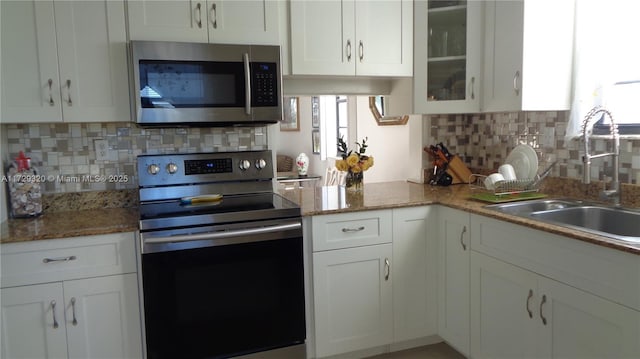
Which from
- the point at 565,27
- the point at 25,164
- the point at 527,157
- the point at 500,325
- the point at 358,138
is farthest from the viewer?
the point at 358,138

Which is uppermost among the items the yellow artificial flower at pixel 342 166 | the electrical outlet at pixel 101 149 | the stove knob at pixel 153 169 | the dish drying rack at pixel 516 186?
the electrical outlet at pixel 101 149

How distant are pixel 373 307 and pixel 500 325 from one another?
2.07ft

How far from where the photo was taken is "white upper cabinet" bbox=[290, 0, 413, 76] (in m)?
2.46

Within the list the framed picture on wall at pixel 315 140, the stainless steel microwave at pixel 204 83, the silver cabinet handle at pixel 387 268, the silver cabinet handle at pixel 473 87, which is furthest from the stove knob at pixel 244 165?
the framed picture on wall at pixel 315 140

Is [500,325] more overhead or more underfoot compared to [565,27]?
more underfoot

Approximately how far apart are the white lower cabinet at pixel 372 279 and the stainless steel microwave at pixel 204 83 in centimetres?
66

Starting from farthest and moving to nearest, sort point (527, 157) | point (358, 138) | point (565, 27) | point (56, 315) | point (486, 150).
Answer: point (358, 138) < point (486, 150) < point (527, 157) < point (565, 27) < point (56, 315)

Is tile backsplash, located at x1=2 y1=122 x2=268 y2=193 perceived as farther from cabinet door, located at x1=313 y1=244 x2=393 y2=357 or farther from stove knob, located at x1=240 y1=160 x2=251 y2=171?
cabinet door, located at x1=313 y1=244 x2=393 y2=357

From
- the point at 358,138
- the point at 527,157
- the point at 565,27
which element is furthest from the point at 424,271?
the point at 358,138

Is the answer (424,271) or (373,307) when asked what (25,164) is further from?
(424,271)

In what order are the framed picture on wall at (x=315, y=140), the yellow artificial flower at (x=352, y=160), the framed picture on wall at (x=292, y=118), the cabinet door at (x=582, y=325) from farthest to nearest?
the framed picture on wall at (x=292, y=118) → the framed picture on wall at (x=315, y=140) → the yellow artificial flower at (x=352, y=160) → the cabinet door at (x=582, y=325)

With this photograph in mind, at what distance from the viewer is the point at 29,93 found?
6.84 ft

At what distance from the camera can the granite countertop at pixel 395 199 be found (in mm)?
1976

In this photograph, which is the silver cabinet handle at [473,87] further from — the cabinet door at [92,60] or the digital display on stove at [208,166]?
the cabinet door at [92,60]
